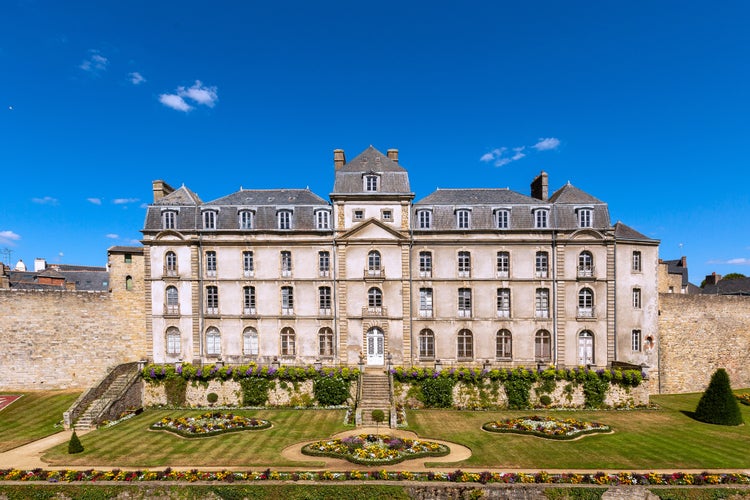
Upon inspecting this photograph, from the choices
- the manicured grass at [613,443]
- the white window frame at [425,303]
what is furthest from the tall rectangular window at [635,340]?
the white window frame at [425,303]

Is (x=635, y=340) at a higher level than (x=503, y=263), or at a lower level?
lower

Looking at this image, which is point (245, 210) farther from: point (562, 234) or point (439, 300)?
point (562, 234)

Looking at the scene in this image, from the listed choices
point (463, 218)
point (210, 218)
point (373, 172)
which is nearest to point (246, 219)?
point (210, 218)

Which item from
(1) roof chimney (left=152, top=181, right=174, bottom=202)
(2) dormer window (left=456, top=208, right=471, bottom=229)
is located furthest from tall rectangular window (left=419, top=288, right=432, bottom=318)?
(1) roof chimney (left=152, top=181, right=174, bottom=202)

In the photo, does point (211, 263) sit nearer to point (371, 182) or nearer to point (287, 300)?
point (287, 300)

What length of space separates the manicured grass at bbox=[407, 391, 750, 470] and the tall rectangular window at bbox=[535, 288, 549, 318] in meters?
7.12

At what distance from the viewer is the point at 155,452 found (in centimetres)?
1972

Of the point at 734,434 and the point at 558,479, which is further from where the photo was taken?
the point at 734,434

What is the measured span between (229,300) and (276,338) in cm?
461

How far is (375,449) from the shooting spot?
19.0 m

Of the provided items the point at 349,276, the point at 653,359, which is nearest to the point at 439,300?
the point at 349,276

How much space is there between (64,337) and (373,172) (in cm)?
2666

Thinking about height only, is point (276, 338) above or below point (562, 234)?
below

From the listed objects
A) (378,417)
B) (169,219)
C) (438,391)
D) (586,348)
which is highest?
(169,219)
